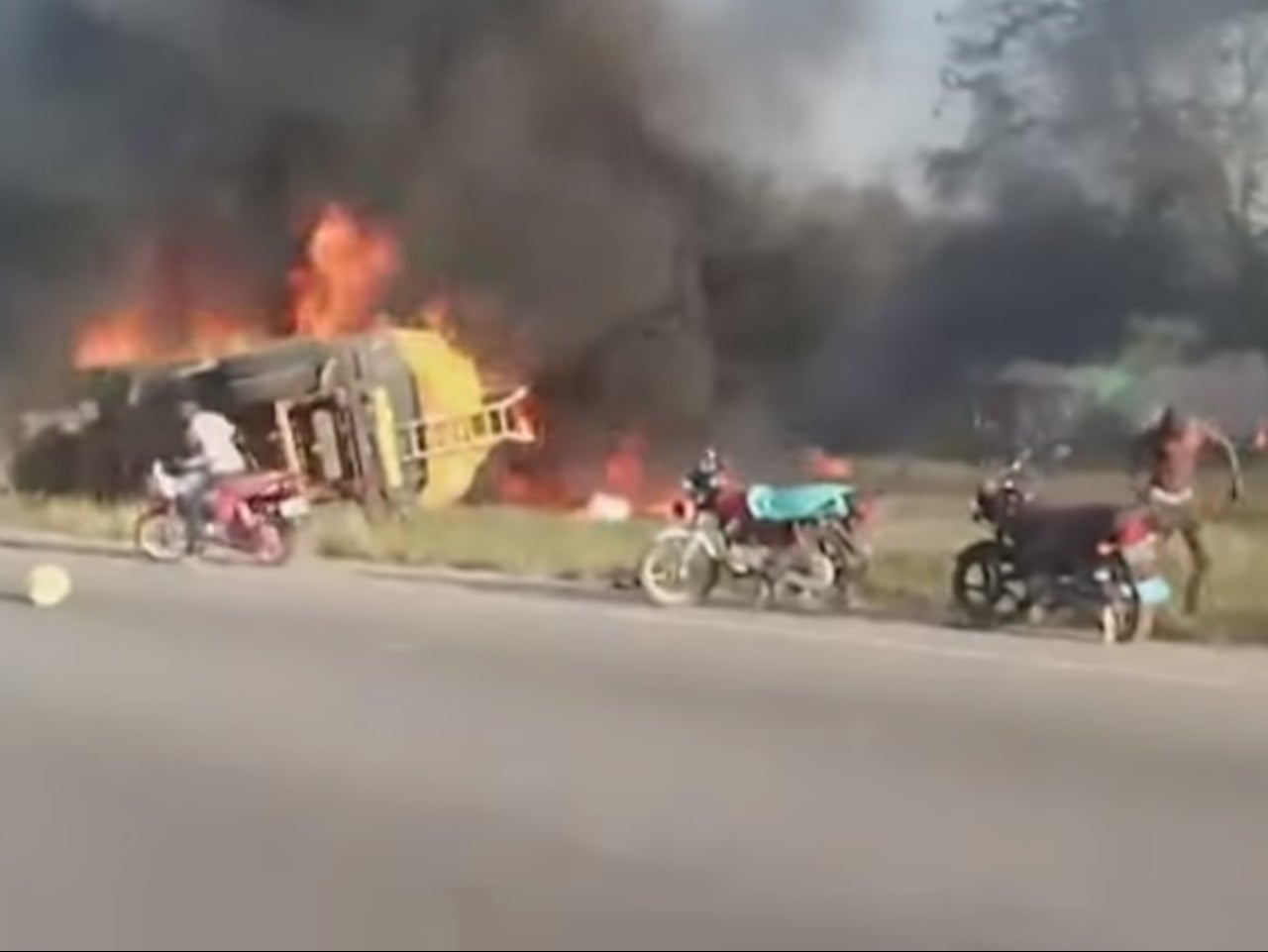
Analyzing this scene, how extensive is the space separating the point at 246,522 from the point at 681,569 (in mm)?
570

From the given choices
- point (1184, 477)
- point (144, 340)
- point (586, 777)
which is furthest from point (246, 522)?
point (1184, 477)

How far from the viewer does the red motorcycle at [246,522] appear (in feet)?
9.07

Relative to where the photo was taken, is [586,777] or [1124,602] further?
[1124,602]

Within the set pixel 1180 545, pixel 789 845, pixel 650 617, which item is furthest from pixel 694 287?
pixel 789 845

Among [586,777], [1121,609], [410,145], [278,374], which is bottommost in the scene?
[586,777]

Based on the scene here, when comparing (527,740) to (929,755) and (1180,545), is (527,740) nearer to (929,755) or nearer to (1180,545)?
(929,755)

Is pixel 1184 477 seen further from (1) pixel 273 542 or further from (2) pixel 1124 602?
(1) pixel 273 542

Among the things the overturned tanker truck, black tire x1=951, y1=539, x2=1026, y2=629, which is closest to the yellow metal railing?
the overturned tanker truck

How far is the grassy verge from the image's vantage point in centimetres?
242

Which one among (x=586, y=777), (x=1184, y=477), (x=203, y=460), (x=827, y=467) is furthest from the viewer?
(x=203, y=460)

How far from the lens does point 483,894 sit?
1733mm

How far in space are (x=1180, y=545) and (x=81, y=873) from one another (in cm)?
125

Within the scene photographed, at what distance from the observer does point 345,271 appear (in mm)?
2756

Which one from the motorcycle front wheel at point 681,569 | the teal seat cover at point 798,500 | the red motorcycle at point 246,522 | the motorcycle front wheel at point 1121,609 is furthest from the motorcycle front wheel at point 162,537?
the motorcycle front wheel at point 1121,609
